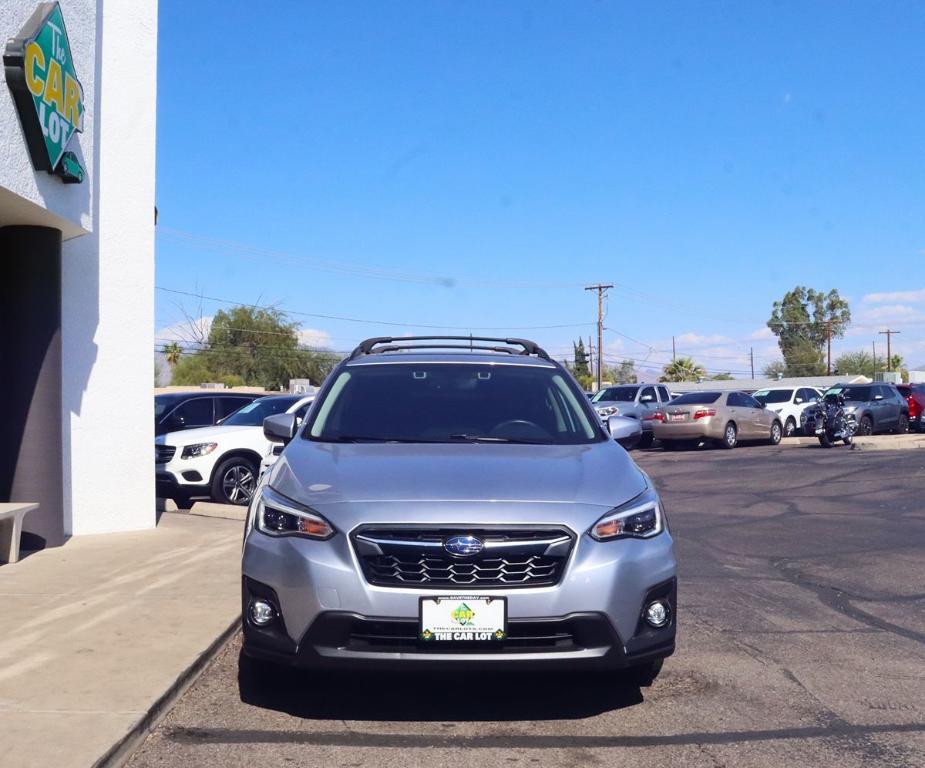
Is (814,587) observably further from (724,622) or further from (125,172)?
(125,172)

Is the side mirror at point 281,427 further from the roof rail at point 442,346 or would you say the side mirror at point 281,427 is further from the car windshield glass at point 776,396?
the car windshield glass at point 776,396

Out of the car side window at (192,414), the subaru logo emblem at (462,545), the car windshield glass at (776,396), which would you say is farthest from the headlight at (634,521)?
the car windshield glass at (776,396)

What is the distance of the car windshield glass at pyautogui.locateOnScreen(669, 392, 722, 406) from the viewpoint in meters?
25.8

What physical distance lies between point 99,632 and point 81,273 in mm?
4962

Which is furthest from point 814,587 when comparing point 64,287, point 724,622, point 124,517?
point 64,287

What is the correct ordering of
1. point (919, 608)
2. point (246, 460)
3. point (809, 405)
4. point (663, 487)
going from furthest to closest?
point (809, 405)
point (663, 487)
point (246, 460)
point (919, 608)

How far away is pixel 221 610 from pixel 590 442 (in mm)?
2836

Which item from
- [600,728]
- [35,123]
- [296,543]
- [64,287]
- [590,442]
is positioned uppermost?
[35,123]

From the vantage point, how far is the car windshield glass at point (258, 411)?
14195mm

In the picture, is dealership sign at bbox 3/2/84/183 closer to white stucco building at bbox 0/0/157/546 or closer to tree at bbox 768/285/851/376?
white stucco building at bbox 0/0/157/546

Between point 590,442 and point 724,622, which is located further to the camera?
point 724,622

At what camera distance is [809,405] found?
30.6 meters

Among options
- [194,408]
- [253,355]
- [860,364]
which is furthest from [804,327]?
[194,408]

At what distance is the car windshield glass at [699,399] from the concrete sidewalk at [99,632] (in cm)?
1737
